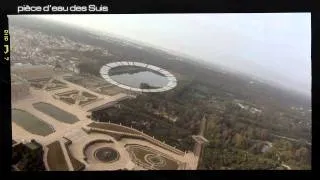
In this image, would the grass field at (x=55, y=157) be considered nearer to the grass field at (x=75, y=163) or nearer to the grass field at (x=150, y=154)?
the grass field at (x=75, y=163)

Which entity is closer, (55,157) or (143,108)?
(55,157)

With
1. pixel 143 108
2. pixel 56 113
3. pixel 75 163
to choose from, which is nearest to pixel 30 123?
pixel 56 113

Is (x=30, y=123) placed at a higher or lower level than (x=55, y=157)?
higher

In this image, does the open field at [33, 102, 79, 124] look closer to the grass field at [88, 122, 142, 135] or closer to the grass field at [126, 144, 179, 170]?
the grass field at [88, 122, 142, 135]

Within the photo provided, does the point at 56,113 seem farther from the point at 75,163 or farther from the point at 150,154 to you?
the point at 150,154

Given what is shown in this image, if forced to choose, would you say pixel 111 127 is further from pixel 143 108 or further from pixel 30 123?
pixel 30 123

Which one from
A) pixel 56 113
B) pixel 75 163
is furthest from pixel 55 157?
pixel 56 113

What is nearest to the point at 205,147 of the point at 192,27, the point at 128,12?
the point at 192,27

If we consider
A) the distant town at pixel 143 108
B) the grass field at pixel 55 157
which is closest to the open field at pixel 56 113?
the distant town at pixel 143 108
